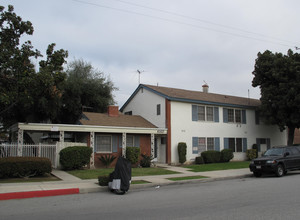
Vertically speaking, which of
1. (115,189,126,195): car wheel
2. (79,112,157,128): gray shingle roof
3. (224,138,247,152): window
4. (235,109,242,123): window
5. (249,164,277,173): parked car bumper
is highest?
(235,109,242,123): window

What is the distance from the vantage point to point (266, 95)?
983 inches

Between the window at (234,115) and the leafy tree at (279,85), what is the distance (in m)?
1.68

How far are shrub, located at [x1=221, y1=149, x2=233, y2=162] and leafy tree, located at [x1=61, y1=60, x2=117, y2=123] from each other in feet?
40.8

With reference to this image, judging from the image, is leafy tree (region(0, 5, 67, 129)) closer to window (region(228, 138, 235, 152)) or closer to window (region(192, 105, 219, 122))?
window (region(192, 105, 219, 122))

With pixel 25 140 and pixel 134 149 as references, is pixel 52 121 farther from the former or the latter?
pixel 134 149

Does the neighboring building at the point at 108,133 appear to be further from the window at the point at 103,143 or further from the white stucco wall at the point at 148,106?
the white stucco wall at the point at 148,106

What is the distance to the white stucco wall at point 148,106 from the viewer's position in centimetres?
2289

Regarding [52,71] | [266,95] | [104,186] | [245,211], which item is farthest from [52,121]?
[245,211]

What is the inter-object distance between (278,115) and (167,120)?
977 cm

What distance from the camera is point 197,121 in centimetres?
2367

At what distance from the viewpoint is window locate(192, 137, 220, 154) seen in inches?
919

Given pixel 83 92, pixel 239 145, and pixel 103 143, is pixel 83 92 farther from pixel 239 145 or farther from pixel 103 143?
pixel 239 145

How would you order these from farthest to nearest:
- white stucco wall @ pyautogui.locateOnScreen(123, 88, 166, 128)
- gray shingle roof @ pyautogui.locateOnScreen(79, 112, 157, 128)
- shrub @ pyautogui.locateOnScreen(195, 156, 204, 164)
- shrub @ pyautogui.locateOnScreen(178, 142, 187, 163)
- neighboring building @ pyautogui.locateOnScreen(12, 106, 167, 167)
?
white stucco wall @ pyautogui.locateOnScreen(123, 88, 166, 128)
shrub @ pyautogui.locateOnScreen(195, 156, 204, 164)
shrub @ pyautogui.locateOnScreen(178, 142, 187, 163)
gray shingle roof @ pyautogui.locateOnScreen(79, 112, 157, 128)
neighboring building @ pyautogui.locateOnScreen(12, 106, 167, 167)

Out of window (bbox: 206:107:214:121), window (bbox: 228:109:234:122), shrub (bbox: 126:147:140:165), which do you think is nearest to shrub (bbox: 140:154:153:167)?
shrub (bbox: 126:147:140:165)
